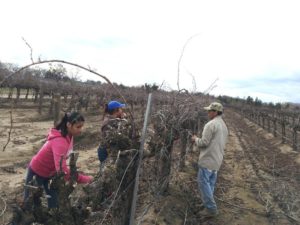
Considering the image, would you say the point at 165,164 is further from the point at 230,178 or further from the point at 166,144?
the point at 230,178

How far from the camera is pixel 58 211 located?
304 centimetres

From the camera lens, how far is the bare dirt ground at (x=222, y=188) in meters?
5.88

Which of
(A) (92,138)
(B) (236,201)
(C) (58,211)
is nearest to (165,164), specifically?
(B) (236,201)

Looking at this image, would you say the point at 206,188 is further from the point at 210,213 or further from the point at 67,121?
the point at 67,121

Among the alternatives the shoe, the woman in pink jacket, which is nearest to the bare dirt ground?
the shoe

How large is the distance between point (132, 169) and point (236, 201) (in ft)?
13.3

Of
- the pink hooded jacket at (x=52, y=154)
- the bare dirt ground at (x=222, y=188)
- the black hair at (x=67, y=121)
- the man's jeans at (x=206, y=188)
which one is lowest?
the bare dirt ground at (x=222, y=188)

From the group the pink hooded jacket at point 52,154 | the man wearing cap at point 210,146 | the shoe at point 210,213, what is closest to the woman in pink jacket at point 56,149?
the pink hooded jacket at point 52,154

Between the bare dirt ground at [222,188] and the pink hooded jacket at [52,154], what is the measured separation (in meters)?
0.53

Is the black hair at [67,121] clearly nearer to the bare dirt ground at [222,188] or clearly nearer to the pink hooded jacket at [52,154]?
the pink hooded jacket at [52,154]

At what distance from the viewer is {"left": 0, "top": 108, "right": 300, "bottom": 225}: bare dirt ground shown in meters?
5.88

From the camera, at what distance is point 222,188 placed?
802cm

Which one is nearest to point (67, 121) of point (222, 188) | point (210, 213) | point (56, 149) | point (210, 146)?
point (56, 149)

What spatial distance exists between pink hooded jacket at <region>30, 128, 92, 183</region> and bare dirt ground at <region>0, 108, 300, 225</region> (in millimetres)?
528
